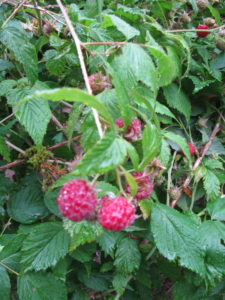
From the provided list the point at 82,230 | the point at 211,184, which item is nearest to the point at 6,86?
the point at 82,230

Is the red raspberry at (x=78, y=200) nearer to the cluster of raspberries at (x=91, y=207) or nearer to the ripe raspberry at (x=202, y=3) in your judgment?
the cluster of raspberries at (x=91, y=207)

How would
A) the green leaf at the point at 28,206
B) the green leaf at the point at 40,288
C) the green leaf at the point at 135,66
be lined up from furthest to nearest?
the green leaf at the point at 28,206
the green leaf at the point at 40,288
the green leaf at the point at 135,66

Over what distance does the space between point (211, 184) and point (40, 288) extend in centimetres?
54

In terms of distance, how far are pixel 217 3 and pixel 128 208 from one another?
1247 mm

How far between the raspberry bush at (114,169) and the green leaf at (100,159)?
6cm

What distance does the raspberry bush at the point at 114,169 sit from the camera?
52cm

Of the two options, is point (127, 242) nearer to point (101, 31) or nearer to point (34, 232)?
point (34, 232)

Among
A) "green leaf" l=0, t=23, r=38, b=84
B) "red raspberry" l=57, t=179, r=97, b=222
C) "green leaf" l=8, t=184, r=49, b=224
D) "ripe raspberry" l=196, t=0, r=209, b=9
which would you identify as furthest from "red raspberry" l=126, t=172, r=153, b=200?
"ripe raspberry" l=196, t=0, r=209, b=9

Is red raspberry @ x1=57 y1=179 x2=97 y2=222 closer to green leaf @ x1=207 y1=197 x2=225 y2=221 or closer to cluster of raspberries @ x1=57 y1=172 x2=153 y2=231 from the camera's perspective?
cluster of raspberries @ x1=57 y1=172 x2=153 y2=231

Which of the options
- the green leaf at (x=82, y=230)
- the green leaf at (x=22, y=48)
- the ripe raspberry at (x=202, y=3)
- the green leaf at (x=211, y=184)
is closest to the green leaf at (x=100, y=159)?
the green leaf at (x=82, y=230)

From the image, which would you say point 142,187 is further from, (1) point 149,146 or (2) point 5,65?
(2) point 5,65

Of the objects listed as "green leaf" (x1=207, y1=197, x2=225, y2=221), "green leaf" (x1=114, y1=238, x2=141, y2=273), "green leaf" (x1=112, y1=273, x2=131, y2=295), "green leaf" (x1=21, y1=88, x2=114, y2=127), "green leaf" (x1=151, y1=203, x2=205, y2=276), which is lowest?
"green leaf" (x1=112, y1=273, x2=131, y2=295)

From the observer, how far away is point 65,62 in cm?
86

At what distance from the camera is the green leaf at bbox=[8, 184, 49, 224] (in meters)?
0.87
